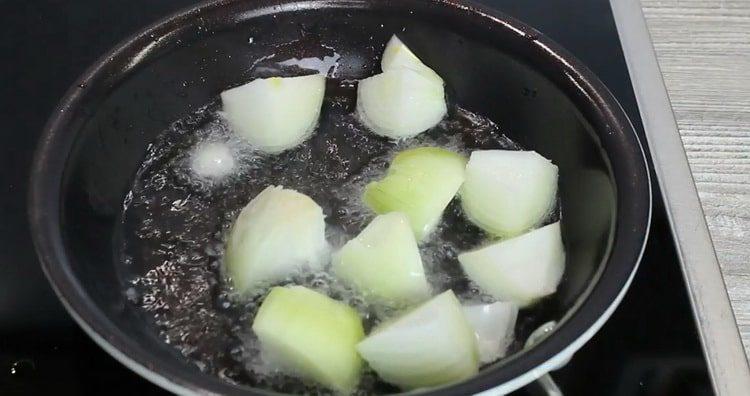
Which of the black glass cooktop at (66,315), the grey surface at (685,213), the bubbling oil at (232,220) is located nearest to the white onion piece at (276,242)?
the bubbling oil at (232,220)

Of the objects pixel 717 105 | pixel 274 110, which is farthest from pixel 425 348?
pixel 717 105

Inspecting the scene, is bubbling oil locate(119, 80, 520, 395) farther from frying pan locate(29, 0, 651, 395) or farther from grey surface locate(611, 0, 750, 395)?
grey surface locate(611, 0, 750, 395)

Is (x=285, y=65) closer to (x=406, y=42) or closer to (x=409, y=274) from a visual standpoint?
(x=406, y=42)

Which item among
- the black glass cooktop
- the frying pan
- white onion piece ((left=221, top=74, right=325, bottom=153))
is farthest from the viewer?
white onion piece ((left=221, top=74, right=325, bottom=153))

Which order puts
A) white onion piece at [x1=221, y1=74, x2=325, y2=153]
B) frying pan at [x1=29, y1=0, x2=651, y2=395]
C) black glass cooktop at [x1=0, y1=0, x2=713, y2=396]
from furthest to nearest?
white onion piece at [x1=221, y1=74, x2=325, y2=153]
black glass cooktop at [x1=0, y1=0, x2=713, y2=396]
frying pan at [x1=29, y1=0, x2=651, y2=395]

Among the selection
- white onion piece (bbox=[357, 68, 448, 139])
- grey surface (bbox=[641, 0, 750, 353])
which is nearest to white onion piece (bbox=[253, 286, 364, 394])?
white onion piece (bbox=[357, 68, 448, 139])

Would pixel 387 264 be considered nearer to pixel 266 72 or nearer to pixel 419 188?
pixel 419 188

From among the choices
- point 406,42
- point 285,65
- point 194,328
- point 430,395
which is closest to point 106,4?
point 285,65
